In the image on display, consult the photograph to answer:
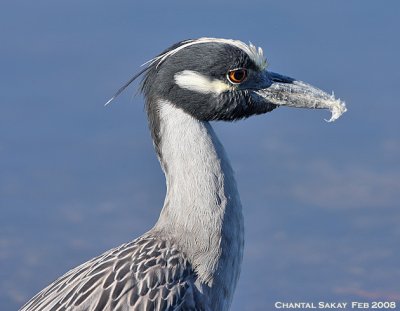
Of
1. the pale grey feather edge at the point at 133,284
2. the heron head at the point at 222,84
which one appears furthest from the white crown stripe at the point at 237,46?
the pale grey feather edge at the point at 133,284

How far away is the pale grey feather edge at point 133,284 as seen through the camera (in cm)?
1137

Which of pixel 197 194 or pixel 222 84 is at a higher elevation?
pixel 222 84

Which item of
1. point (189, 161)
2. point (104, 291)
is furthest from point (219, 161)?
point (104, 291)

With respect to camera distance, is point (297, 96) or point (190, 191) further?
point (297, 96)

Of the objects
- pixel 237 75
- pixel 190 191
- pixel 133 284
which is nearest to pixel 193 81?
pixel 237 75

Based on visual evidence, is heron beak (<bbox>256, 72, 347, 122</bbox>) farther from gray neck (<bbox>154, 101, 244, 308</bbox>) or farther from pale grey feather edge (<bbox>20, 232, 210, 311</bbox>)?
pale grey feather edge (<bbox>20, 232, 210, 311</bbox>)

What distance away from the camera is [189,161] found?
38.2 ft

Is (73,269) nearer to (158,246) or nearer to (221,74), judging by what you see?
(158,246)

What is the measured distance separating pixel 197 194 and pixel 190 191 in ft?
0.16

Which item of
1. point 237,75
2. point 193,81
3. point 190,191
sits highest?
point 237,75

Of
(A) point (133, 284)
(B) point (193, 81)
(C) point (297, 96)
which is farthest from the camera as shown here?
(C) point (297, 96)

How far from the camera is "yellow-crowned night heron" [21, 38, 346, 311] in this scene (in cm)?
1148

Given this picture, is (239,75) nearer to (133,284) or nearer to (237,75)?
(237,75)

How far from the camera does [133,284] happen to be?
11.4m
